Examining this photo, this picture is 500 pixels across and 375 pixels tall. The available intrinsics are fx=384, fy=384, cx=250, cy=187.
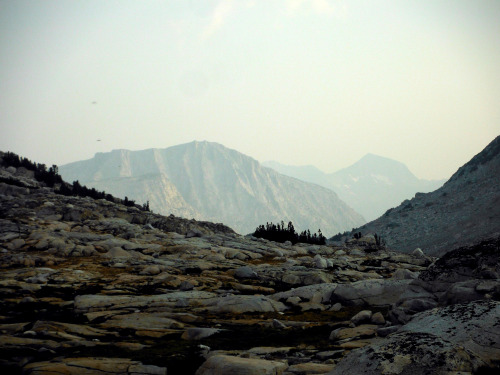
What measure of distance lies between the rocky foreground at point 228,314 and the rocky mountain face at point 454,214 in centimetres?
2670

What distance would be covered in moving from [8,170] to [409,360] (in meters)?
68.3

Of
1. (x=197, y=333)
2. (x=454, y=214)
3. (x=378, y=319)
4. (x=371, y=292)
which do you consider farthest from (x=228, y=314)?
(x=454, y=214)

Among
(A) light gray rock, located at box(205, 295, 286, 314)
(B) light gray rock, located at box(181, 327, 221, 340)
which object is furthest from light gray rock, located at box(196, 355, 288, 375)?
→ (A) light gray rock, located at box(205, 295, 286, 314)

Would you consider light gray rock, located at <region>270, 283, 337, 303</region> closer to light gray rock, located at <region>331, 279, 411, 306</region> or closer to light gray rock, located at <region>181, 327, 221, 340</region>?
light gray rock, located at <region>331, 279, 411, 306</region>

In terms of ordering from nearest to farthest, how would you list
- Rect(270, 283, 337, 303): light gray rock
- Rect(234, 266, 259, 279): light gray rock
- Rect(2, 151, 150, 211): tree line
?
Rect(270, 283, 337, 303): light gray rock, Rect(234, 266, 259, 279): light gray rock, Rect(2, 151, 150, 211): tree line

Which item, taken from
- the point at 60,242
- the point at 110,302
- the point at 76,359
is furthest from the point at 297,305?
the point at 60,242

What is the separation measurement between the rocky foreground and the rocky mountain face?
26705 millimetres

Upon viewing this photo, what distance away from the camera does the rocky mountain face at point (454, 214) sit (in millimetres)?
49844

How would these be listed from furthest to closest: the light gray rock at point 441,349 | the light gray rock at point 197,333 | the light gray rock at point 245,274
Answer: the light gray rock at point 245,274, the light gray rock at point 197,333, the light gray rock at point 441,349

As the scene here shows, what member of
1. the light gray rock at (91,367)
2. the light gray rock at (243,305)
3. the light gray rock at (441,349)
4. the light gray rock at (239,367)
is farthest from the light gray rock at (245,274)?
the light gray rock at (441,349)

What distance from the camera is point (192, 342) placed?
10.7 meters

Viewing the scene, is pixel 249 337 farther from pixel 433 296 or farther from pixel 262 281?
pixel 262 281

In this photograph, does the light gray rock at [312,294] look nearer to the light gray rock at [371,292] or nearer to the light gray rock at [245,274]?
the light gray rock at [371,292]

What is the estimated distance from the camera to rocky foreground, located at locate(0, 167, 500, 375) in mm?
7469
